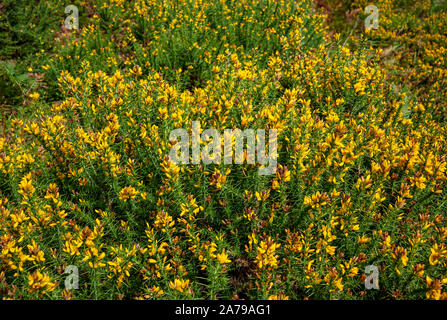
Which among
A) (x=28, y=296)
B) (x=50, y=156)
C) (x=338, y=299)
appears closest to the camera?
(x=28, y=296)

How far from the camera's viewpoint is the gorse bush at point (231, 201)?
193cm

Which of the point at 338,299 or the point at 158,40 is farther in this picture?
the point at 158,40

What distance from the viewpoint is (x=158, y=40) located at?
4789 mm

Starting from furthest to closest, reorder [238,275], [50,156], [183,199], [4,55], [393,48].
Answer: [393,48], [4,55], [50,156], [238,275], [183,199]

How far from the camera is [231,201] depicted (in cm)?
242

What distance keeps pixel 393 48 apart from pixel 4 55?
7486mm

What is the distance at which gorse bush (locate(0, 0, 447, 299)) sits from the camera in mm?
1926

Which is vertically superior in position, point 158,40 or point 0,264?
point 158,40
